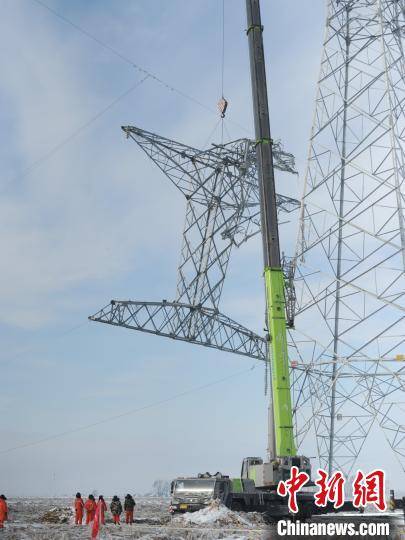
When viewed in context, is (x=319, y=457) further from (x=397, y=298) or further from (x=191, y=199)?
(x=191, y=199)

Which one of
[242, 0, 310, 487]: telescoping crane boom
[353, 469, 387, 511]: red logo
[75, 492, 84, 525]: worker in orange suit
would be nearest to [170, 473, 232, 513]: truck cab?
[242, 0, 310, 487]: telescoping crane boom

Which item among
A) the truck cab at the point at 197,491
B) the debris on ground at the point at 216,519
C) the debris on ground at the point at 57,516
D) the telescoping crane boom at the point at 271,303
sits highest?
the telescoping crane boom at the point at 271,303

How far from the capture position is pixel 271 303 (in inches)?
1045

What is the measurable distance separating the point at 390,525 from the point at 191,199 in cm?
2699

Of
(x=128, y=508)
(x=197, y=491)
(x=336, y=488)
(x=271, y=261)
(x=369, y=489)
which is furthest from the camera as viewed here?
(x=271, y=261)

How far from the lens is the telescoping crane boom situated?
24.8 m

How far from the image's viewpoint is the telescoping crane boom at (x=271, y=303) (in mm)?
24797

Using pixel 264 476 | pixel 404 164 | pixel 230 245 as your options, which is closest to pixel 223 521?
pixel 264 476

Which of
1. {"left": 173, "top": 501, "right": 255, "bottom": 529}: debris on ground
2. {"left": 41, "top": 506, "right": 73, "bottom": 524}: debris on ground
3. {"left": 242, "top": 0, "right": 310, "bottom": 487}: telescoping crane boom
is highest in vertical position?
{"left": 242, "top": 0, "right": 310, "bottom": 487}: telescoping crane boom

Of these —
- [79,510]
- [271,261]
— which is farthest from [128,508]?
[271,261]

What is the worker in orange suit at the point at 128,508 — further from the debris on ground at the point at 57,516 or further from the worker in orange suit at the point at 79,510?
the debris on ground at the point at 57,516

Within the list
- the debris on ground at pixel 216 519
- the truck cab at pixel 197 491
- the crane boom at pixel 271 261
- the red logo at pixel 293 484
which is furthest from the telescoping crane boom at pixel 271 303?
the debris on ground at pixel 216 519

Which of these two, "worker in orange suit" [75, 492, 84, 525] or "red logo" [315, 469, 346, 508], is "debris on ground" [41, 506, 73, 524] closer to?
"worker in orange suit" [75, 492, 84, 525]

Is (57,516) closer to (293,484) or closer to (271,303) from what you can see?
(293,484)
